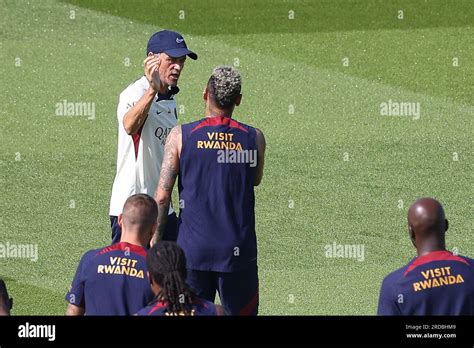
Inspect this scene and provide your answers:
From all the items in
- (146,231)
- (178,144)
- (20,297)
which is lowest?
(20,297)

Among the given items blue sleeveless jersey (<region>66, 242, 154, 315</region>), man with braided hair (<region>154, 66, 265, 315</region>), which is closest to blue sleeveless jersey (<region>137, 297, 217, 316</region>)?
blue sleeveless jersey (<region>66, 242, 154, 315</region>)

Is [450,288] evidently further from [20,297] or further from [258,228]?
[258,228]

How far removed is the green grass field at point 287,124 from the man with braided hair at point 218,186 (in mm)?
2949

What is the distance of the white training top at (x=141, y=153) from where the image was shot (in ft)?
31.1

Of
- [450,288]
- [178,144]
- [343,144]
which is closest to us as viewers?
[450,288]

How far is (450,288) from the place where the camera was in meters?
7.05
